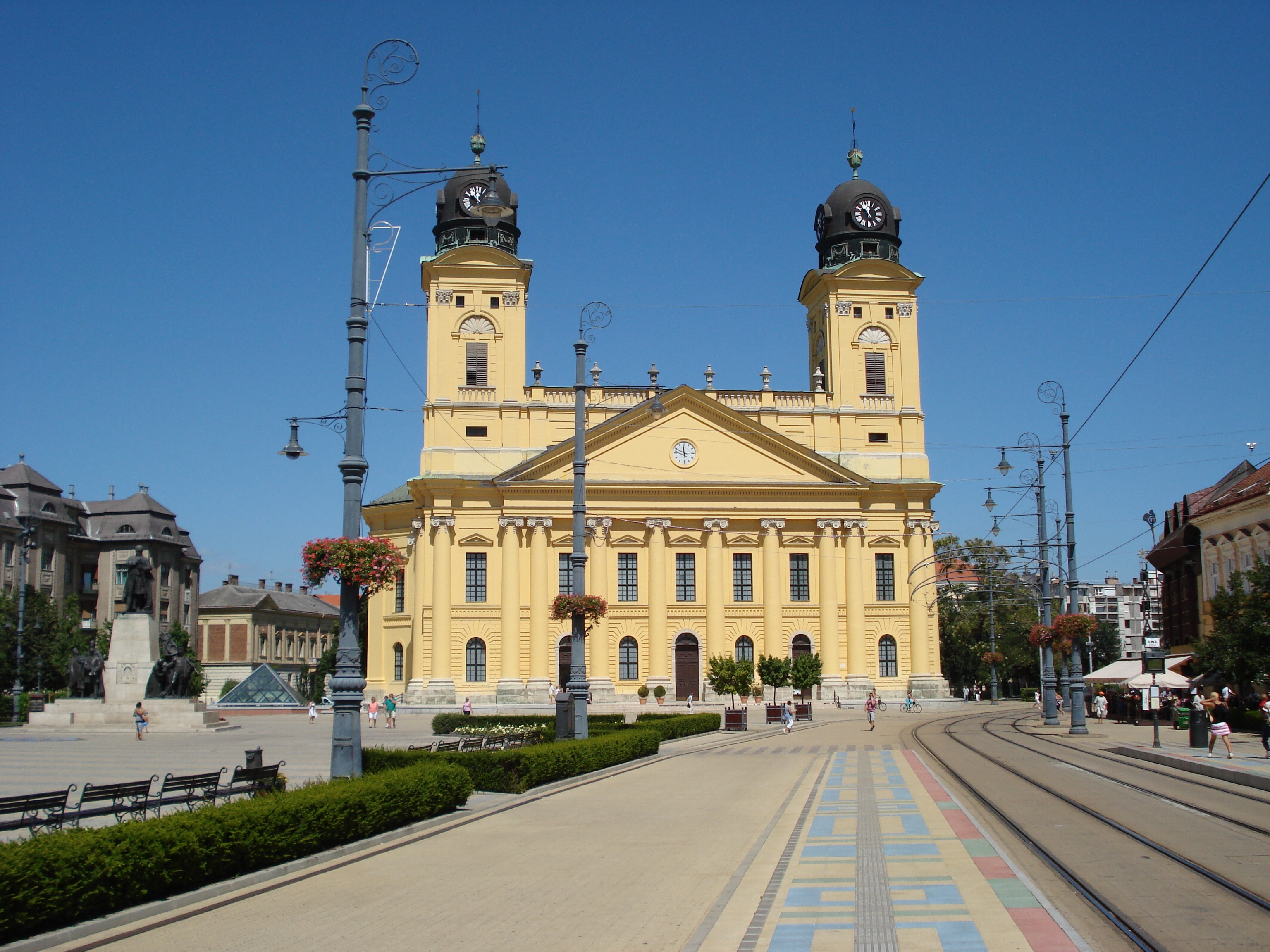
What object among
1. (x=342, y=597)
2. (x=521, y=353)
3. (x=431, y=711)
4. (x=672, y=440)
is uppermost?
(x=521, y=353)

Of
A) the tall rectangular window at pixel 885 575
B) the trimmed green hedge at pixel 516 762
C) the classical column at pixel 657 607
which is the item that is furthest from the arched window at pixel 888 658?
the trimmed green hedge at pixel 516 762

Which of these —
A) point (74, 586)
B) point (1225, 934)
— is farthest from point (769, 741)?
point (74, 586)

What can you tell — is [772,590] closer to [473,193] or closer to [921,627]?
[921,627]

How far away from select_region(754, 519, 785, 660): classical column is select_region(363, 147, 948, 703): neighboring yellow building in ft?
0.30

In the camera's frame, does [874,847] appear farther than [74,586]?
No

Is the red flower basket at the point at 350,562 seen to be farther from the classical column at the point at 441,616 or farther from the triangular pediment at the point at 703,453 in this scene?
the triangular pediment at the point at 703,453

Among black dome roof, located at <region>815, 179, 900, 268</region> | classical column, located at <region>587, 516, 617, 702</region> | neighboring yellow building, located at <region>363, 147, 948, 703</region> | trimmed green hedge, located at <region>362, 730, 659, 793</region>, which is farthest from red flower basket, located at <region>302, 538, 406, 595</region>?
black dome roof, located at <region>815, 179, 900, 268</region>

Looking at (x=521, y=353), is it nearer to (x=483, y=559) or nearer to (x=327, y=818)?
(x=483, y=559)

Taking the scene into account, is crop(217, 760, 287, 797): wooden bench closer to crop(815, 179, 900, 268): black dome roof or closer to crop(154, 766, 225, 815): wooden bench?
crop(154, 766, 225, 815): wooden bench

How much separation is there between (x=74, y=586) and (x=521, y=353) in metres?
40.5

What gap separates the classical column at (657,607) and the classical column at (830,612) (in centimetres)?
854

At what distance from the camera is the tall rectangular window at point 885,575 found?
65.5m

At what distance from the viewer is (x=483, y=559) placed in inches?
2501

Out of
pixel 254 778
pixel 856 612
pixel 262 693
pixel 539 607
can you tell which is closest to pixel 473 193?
pixel 539 607
